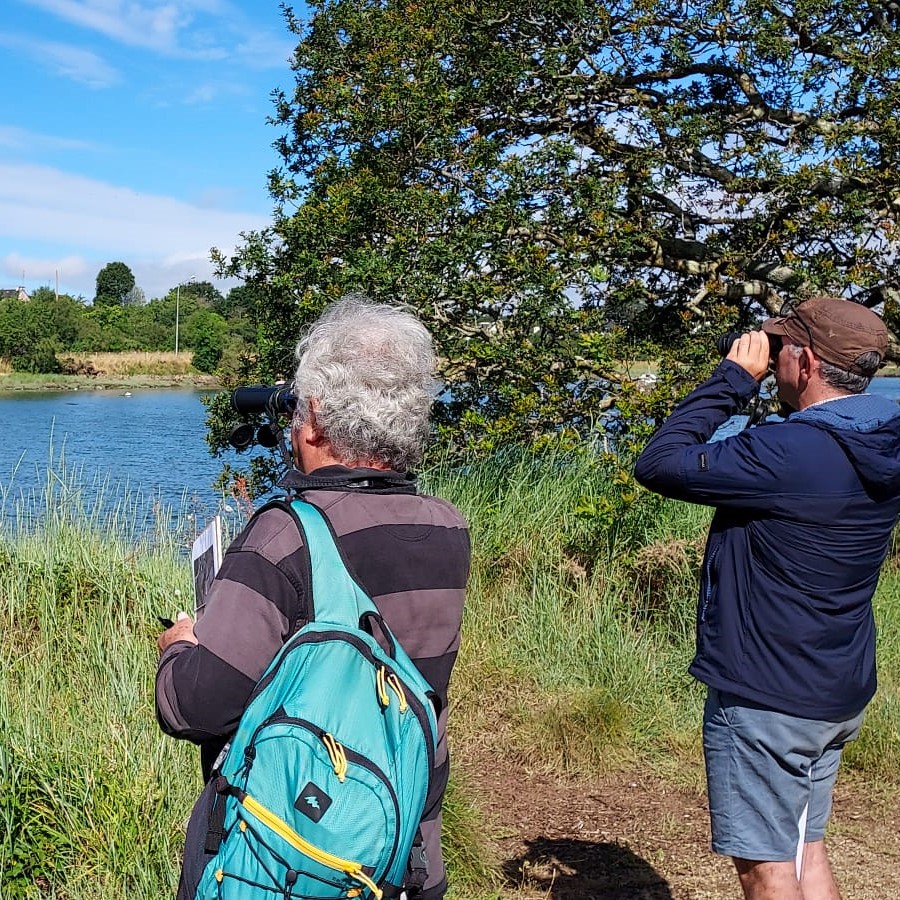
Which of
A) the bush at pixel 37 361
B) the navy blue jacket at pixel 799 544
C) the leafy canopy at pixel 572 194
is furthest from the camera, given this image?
the bush at pixel 37 361

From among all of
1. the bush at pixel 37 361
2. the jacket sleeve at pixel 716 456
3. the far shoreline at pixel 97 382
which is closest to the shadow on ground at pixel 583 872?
the jacket sleeve at pixel 716 456

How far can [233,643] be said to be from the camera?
1796mm

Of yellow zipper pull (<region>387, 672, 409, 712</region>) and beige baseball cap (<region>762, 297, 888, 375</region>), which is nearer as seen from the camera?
yellow zipper pull (<region>387, 672, 409, 712</region>)

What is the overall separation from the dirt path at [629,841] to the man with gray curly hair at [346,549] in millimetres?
2180

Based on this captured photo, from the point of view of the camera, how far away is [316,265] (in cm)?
705

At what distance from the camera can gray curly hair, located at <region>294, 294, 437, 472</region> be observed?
2.02 m

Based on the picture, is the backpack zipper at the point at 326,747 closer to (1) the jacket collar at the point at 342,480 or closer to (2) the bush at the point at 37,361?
(1) the jacket collar at the point at 342,480

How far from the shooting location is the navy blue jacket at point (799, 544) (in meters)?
2.71

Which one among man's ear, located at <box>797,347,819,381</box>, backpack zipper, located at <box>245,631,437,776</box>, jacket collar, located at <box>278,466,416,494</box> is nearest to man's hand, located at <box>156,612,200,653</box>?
backpack zipper, located at <box>245,631,437,776</box>

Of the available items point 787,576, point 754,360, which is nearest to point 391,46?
point 754,360

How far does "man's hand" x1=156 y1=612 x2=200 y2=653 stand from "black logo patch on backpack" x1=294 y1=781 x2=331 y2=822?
372 mm

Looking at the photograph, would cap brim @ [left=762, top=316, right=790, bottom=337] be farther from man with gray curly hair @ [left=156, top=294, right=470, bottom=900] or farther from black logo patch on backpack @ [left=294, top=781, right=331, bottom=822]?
black logo patch on backpack @ [left=294, top=781, right=331, bottom=822]

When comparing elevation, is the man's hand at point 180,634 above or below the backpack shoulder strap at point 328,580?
below

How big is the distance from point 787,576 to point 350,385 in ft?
4.40
